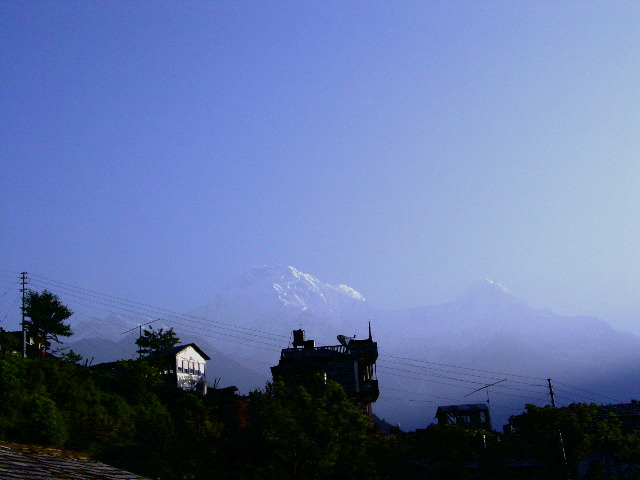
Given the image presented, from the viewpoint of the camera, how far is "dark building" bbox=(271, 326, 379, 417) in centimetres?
7694

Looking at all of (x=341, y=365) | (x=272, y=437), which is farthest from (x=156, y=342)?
(x=272, y=437)

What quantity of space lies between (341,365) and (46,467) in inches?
2475

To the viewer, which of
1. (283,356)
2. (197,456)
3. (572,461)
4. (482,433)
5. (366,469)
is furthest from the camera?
(283,356)

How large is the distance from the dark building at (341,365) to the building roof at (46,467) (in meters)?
56.8

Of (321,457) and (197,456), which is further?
(197,456)

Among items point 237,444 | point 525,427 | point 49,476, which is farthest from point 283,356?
point 49,476

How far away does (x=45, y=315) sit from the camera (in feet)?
266

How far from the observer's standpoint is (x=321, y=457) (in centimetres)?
3716

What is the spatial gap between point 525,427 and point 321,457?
20.3 metres

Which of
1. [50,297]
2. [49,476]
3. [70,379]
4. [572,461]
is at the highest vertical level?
[50,297]

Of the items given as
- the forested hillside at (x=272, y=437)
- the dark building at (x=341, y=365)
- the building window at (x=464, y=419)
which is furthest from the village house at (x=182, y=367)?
the building window at (x=464, y=419)

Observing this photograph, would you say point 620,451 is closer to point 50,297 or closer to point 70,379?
point 70,379

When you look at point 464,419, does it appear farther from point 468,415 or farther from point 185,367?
point 185,367

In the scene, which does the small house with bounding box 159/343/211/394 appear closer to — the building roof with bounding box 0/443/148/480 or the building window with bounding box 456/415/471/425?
the building window with bounding box 456/415/471/425
